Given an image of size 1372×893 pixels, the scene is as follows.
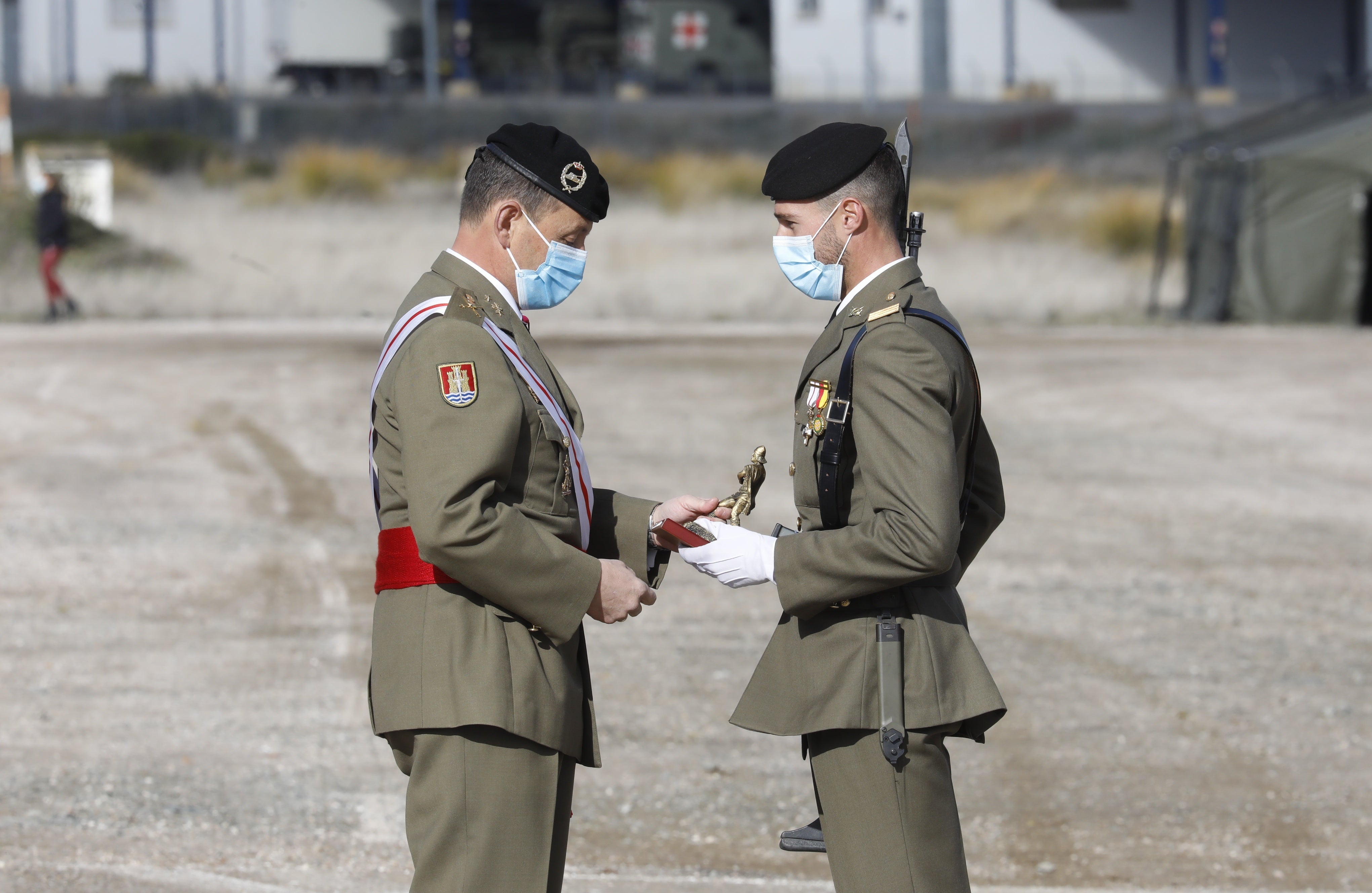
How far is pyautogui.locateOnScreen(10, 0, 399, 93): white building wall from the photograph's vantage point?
138 ft

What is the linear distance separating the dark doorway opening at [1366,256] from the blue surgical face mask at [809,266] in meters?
20.1

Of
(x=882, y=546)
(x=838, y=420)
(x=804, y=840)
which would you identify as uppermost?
(x=838, y=420)

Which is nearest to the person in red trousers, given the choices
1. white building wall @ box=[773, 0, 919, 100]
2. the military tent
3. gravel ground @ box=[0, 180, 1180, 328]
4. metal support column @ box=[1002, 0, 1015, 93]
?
gravel ground @ box=[0, 180, 1180, 328]

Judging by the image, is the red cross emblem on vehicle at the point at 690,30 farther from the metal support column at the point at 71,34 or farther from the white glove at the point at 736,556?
the white glove at the point at 736,556

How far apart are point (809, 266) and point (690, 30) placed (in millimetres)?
45998

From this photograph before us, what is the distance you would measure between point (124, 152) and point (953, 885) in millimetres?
34887

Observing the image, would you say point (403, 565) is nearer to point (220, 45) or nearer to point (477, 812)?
point (477, 812)

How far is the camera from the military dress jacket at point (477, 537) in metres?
2.79

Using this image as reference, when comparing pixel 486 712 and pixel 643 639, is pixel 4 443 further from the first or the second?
pixel 486 712

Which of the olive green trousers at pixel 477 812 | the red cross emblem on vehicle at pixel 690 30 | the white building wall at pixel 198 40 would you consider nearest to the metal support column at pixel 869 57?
the red cross emblem on vehicle at pixel 690 30

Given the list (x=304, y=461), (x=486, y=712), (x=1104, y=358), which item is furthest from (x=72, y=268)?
(x=486, y=712)

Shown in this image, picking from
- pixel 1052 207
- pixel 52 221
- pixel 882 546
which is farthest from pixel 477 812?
pixel 1052 207

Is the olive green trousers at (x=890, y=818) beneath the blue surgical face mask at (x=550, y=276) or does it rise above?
beneath

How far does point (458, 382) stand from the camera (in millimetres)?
2830
